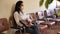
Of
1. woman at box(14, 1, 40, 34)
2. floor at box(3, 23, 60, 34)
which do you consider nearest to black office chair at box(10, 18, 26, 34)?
woman at box(14, 1, 40, 34)

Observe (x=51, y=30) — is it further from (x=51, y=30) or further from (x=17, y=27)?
(x=17, y=27)

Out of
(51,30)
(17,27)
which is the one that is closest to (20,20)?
(17,27)

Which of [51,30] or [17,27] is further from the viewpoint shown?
[51,30]

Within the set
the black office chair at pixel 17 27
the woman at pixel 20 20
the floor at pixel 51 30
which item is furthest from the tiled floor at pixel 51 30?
the woman at pixel 20 20

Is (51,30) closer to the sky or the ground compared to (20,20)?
closer to the ground

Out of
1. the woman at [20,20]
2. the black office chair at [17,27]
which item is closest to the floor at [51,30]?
the black office chair at [17,27]

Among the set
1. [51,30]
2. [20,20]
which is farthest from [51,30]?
[20,20]

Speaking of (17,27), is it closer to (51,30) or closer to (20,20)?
(20,20)

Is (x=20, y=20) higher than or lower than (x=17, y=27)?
higher

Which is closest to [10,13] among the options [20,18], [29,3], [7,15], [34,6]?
[7,15]

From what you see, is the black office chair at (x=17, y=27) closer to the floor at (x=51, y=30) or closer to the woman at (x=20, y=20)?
the woman at (x=20, y=20)

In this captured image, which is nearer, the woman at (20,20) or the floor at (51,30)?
the woman at (20,20)

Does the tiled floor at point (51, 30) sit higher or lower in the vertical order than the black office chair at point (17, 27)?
lower

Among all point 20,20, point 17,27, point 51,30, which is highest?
point 20,20
